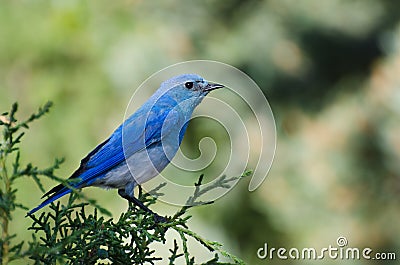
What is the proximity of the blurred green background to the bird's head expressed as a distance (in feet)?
7.77

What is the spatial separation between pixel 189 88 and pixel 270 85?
3.18 meters

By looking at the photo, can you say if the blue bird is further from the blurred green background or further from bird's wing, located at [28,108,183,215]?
the blurred green background

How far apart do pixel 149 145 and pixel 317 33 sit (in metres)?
3.71

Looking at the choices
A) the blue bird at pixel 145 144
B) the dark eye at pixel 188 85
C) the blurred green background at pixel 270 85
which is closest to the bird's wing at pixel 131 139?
the blue bird at pixel 145 144

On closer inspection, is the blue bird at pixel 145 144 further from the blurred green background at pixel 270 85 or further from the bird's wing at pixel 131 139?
the blurred green background at pixel 270 85

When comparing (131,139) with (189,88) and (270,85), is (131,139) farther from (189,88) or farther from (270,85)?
(270,85)

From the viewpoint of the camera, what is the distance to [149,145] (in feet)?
8.43

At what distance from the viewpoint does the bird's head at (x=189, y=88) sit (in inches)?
102

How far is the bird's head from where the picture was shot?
259 cm

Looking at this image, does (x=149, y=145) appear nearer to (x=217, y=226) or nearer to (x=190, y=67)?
(x=190, y=67)

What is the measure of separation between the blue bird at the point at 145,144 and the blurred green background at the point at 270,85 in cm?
232

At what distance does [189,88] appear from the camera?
2600mm

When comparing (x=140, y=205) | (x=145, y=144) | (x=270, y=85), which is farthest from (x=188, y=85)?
(x=270, y=85)

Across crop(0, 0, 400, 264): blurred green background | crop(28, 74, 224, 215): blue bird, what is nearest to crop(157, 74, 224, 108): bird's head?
crop(28, 74, 224, 215): blue bird
